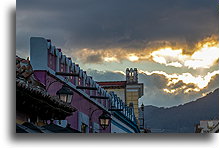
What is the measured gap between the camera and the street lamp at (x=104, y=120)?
380 inches

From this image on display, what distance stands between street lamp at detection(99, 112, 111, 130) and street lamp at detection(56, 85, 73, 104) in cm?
122

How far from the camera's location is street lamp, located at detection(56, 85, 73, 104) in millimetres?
8164

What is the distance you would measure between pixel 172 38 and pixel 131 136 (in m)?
0.94

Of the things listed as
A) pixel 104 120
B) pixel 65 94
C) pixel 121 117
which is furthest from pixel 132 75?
pixel 121 117

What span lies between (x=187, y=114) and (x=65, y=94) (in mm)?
1171

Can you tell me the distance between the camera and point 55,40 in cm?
771

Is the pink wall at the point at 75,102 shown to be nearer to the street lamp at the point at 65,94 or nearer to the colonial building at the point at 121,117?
the street lamp at the point at 65,94

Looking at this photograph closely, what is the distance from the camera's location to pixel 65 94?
27.0ft

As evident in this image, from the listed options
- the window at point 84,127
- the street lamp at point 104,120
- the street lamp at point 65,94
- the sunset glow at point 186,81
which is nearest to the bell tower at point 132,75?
the sunset glow at point 186,81

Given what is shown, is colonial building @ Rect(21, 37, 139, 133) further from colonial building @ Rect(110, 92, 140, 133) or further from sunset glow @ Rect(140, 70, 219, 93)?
sunset glow @ Rect(140, 70, 219, 93)

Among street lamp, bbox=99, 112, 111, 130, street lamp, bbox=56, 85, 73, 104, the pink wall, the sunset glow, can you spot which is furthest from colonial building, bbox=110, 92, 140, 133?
the sunset glow

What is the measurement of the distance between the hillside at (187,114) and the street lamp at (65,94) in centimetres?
77

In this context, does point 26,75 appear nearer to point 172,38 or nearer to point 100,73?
point 100,73

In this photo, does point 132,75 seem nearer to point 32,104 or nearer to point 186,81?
point 186,81
